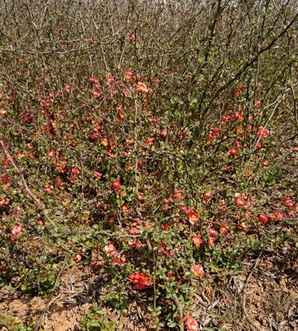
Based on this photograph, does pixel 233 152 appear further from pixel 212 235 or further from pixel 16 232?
pixel 16 232

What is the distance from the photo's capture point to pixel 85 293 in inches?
93.0

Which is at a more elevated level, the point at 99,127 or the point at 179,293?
the point at 99,127

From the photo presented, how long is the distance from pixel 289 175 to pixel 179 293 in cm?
144

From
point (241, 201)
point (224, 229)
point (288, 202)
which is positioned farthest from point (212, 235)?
point (288, 202)

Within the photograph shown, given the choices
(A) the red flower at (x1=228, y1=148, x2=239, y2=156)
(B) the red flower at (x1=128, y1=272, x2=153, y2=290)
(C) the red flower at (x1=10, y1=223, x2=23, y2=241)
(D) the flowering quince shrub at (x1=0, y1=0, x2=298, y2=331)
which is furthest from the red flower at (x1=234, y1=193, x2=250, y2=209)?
(C) the red flower at (x1=10, y1=223, x2=23, y2=241)

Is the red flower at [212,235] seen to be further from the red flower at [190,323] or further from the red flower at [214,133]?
the red flower at [214,133]

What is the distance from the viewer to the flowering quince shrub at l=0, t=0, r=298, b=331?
7.55ft

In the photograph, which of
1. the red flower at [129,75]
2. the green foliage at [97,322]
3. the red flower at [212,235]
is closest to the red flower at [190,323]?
the green foliage at [97,322]

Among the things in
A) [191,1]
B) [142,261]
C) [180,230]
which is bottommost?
[142,261]

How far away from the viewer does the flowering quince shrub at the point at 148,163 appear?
2301 millimetres

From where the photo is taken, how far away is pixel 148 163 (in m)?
3.13

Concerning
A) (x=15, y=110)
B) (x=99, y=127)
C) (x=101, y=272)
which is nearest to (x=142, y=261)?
(x=101, y=272)

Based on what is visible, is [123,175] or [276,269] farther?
[123,175]

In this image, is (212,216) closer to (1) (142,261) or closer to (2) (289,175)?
(1) (142,261)
